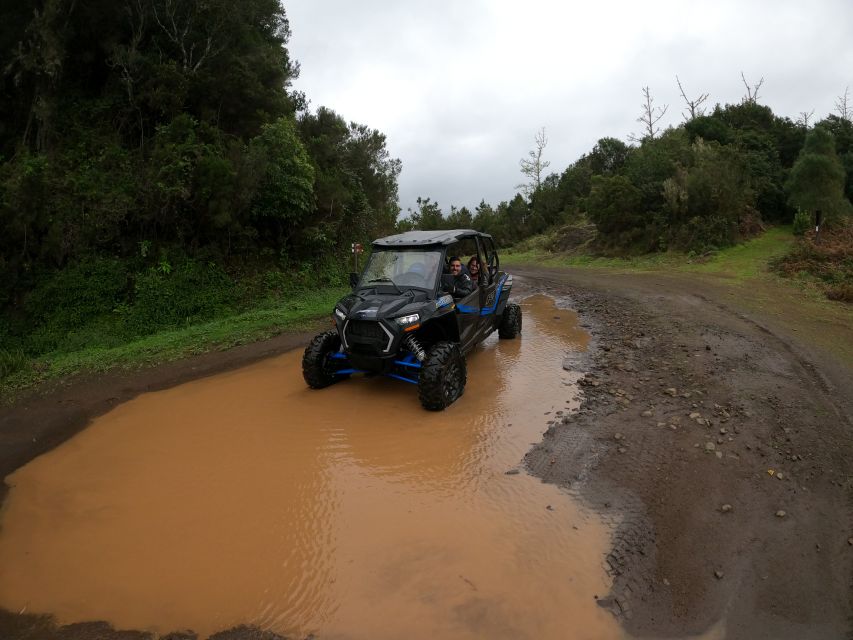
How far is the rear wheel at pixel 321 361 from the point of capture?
7121 mm

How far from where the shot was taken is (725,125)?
78.9 feet

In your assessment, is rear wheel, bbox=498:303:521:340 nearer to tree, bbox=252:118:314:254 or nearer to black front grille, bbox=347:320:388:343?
black front grille, bbox=347:320:388:343

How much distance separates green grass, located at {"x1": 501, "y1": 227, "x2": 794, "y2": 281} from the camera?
15328 mm

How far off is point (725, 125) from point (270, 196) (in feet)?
71.9

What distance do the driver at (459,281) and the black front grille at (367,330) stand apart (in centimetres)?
140

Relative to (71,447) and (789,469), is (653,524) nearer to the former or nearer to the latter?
(789,469)

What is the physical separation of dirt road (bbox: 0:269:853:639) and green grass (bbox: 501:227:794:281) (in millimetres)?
6461

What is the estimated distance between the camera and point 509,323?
9.73m

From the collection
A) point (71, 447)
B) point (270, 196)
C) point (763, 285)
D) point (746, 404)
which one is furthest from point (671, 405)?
point (270, 196)

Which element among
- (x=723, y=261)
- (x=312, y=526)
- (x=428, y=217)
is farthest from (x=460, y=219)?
(x=312, y=526)

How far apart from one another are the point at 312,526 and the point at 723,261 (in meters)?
16.7

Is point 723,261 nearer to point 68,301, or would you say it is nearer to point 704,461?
point 704,461

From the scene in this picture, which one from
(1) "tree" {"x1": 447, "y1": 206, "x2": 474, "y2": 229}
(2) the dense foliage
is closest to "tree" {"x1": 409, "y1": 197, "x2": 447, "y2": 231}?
(1) "tree" {"x1": 447, "y1": 206, "x2": 474, "y2": 229}

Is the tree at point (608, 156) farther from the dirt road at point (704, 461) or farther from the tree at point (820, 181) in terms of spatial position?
the dirt road at point (704, 461)
